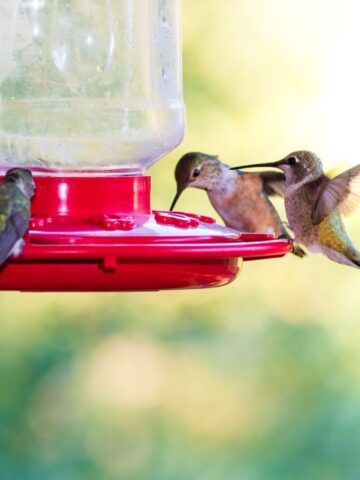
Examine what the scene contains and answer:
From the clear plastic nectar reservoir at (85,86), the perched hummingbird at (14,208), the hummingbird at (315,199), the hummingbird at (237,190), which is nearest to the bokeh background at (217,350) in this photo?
the hummingbird at (237,190)

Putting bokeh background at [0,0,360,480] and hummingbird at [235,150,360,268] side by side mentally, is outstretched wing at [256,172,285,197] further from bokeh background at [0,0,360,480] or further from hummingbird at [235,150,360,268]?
bokeh background at [0,0,360,480]

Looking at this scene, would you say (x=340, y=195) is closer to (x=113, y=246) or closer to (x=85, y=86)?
(x=85, y=86)

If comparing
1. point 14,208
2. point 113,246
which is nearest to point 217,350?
point 14,208

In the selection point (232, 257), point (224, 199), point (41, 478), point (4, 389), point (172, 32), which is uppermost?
point (172, 32)

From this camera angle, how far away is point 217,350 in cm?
804

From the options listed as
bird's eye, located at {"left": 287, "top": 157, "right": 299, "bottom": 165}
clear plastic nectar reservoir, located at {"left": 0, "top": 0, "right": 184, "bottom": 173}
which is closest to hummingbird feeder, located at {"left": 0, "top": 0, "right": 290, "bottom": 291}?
clear plastic nectar reservoir, located at {"left": 0, "top": 0, "right": 184, "bottom": 173}

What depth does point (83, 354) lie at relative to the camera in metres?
7.81

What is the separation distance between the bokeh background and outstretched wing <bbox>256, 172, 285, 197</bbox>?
54.5 inches

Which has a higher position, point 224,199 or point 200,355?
point 224,199

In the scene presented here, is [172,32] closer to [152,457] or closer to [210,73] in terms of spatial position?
[210,73]

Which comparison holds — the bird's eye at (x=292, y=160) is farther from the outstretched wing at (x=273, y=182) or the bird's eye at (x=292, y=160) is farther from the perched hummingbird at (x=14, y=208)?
the perched hummingbird at (x=14, y=208)

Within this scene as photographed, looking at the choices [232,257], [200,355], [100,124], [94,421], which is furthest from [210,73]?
[232,257]

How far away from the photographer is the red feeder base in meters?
3.98

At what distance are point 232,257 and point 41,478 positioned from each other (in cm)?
400
